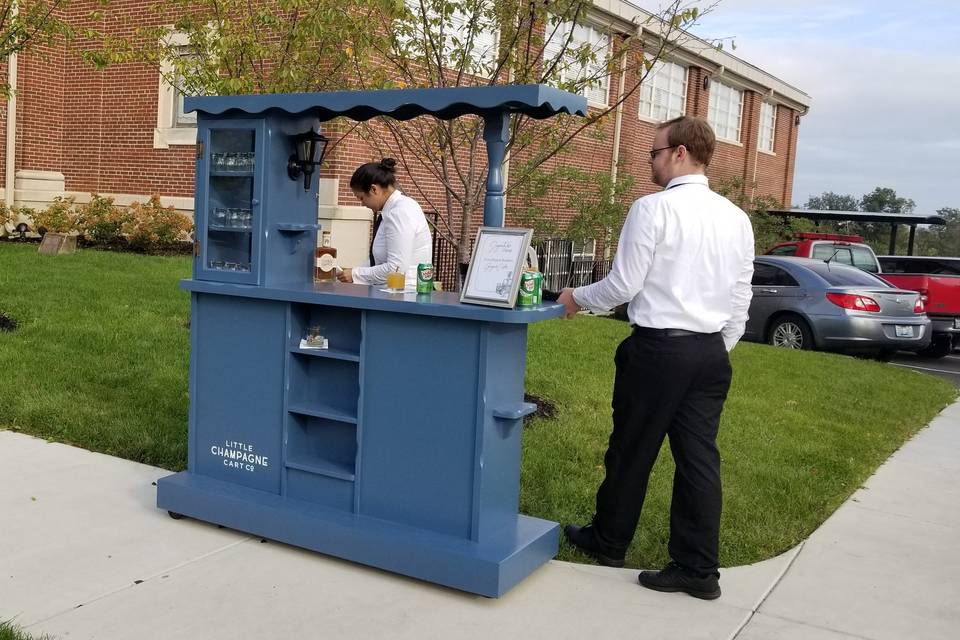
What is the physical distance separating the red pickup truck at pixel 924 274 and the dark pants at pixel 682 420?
463 inches

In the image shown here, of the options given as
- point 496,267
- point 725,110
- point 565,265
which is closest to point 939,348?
point 565,265

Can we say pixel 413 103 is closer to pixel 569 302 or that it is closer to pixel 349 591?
pixel 569 302

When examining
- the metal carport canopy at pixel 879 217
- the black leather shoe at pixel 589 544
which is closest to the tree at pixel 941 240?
the metal carport canopy at pixel 879 217

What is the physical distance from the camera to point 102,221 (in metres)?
17.0

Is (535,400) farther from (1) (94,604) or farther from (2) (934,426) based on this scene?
(1) (94,604)

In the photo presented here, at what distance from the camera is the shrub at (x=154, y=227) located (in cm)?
1642

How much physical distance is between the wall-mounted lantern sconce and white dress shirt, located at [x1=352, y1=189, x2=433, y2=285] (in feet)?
2.21

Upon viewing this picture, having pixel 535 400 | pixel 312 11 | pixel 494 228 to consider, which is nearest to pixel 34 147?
pixel 312 11

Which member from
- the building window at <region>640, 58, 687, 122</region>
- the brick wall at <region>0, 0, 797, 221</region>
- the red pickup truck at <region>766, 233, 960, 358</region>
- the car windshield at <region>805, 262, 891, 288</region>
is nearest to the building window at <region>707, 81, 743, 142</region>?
the building window at <region>640, 58, 687, 122</region>

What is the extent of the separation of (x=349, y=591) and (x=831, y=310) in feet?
34.9

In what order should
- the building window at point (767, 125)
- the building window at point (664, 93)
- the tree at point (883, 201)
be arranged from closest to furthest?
the building window at point (664, 93) → the building window at point (767, 125) → the tree at point (883, 201)

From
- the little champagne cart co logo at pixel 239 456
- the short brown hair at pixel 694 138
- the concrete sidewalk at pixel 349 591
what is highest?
the short brown hair at pixel 694 138

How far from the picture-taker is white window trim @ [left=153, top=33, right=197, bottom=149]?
17562mm

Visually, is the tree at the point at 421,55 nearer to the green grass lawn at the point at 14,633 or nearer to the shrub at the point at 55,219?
the green grass lawn at the point at 14,633
